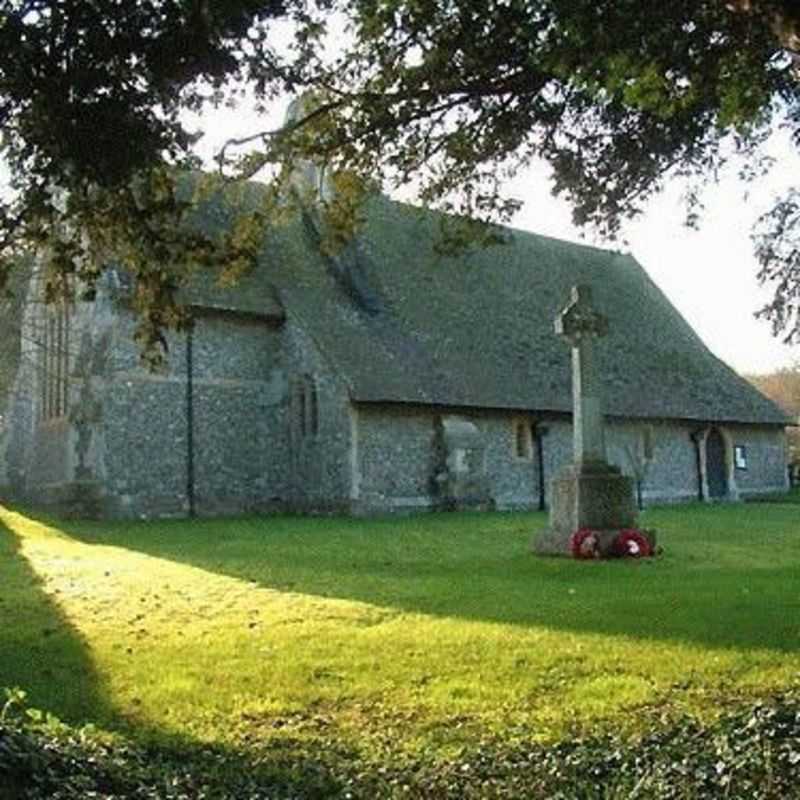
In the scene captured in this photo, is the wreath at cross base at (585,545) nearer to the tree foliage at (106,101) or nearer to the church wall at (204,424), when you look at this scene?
the tree foliage at (106,101)

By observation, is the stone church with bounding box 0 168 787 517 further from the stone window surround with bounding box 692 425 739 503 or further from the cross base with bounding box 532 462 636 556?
the cross base with bounding box 532 462 636 556

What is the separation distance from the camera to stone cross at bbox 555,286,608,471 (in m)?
16.4

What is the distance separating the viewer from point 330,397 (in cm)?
2612

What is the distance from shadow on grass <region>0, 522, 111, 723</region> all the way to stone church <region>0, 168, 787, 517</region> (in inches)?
489

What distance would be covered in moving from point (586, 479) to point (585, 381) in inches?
71.2

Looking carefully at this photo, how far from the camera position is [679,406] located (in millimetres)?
33375

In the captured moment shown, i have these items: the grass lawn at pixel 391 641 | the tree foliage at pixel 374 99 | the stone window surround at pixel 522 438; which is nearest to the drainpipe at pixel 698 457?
the stone window surround at pixel 522 438

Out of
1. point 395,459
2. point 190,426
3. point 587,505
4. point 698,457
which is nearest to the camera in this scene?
point 587,505

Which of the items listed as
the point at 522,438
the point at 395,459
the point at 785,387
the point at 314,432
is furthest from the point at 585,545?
the point at 785,387

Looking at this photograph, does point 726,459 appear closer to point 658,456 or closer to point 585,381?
point 658,456

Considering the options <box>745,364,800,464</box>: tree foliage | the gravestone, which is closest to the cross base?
the gravestone

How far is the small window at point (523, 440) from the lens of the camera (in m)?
29.6

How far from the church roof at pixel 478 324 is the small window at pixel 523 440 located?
0.91 meters

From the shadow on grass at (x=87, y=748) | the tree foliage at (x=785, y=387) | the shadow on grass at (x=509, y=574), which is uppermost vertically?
the tree foliage at (x=785, y=387)
